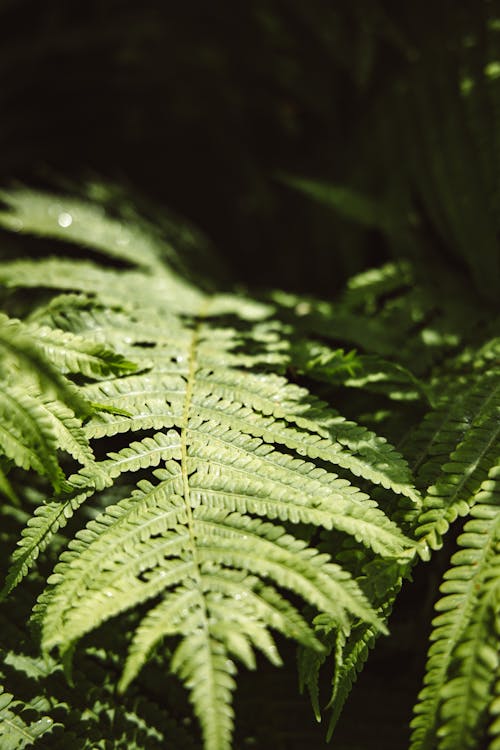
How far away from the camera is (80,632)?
2.31 feet

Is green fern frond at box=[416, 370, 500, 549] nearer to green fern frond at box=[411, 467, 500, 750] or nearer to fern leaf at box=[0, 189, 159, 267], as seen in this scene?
green fern frond at box=[411, 467, 500, 750]

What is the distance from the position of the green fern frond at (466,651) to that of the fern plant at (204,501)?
0.29 feet

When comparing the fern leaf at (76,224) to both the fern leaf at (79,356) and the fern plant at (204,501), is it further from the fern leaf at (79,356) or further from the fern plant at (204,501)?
the fern leaf at (79,356)

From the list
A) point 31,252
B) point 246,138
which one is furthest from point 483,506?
point 246,138

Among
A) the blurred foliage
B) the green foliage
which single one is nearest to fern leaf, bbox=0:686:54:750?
the green foliage

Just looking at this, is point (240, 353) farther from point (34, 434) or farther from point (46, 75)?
point (46, 75)

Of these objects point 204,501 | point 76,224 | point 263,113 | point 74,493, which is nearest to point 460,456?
point 204,501

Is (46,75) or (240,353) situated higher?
(46,75)

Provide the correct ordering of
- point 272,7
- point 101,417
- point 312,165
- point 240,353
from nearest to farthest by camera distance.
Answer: point 101,417 → point 240,353 → point 272,7 → point 312,165

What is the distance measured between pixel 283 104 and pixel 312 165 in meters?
0.38


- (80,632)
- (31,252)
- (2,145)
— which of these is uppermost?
(2,145)

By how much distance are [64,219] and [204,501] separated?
57.5 inches

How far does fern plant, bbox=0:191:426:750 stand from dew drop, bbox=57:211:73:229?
1.78ft

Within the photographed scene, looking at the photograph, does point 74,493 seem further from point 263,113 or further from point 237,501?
point 263,113
